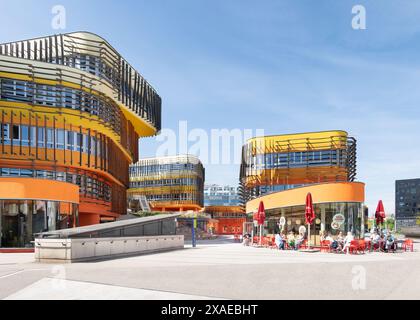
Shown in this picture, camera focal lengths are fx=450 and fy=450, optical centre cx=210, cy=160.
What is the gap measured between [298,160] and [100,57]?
2899 cm

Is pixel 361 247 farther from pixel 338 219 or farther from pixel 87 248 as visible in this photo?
pixel 87 248

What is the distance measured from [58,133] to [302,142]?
106ft

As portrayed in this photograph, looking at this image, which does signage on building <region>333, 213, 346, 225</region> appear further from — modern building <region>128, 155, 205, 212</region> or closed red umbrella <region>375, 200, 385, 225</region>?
modern building <region>128, 155, 205, 212</region>

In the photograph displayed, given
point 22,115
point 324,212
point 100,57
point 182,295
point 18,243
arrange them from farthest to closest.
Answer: point 100,57, point 22,115, point 324,212, point 18,243, point 182,295

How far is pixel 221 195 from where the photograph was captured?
15438 cm

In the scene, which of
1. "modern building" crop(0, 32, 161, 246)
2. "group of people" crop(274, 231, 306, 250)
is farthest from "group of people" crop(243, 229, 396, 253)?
"modern building" crop(0, 32, 161, 246)

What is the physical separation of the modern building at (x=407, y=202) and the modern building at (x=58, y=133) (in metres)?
147

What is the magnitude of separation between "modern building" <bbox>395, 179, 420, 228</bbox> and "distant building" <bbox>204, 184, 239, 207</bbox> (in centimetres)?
6498

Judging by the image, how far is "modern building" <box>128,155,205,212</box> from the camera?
97.6 metres

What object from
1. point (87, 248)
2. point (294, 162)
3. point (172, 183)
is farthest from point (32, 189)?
point (172, 183)

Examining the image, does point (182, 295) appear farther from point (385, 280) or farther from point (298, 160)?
point (298, 160)
